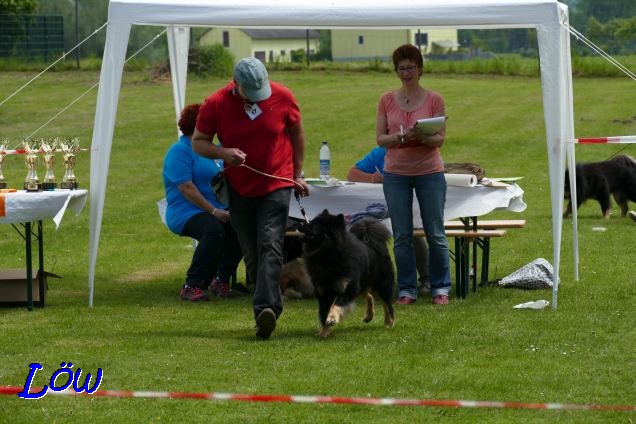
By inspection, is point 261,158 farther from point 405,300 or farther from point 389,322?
point 405,300

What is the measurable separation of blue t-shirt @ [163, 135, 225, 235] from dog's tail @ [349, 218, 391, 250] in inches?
62.2

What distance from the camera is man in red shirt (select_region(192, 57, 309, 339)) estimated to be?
23.8 feet

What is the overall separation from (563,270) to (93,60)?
22.1 m

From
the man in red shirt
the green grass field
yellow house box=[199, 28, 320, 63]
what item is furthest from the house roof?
the man in red shirt

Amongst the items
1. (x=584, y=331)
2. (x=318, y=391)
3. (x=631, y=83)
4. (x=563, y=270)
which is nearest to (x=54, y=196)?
(x=318, y=391)

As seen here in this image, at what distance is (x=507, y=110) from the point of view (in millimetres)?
25328

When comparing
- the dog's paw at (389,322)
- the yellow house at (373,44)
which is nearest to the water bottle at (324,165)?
the dog's paw at (389,322)

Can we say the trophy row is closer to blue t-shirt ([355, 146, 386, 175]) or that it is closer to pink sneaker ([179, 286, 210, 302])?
pink sneaker ([179, 286, 210, 302])

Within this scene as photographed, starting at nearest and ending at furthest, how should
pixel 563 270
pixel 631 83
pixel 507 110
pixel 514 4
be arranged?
pixel 514 4, pixel 563 270, pixel 507 110, pixel 631 83

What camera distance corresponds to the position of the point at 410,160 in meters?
8.40

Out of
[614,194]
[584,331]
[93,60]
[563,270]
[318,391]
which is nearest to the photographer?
[318,391]

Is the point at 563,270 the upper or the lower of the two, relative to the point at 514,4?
lower

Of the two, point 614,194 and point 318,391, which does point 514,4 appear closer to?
point 318,391

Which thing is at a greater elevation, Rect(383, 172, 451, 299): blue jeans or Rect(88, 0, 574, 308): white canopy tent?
Rect(88, 0, 574, 308): white canopy tent
